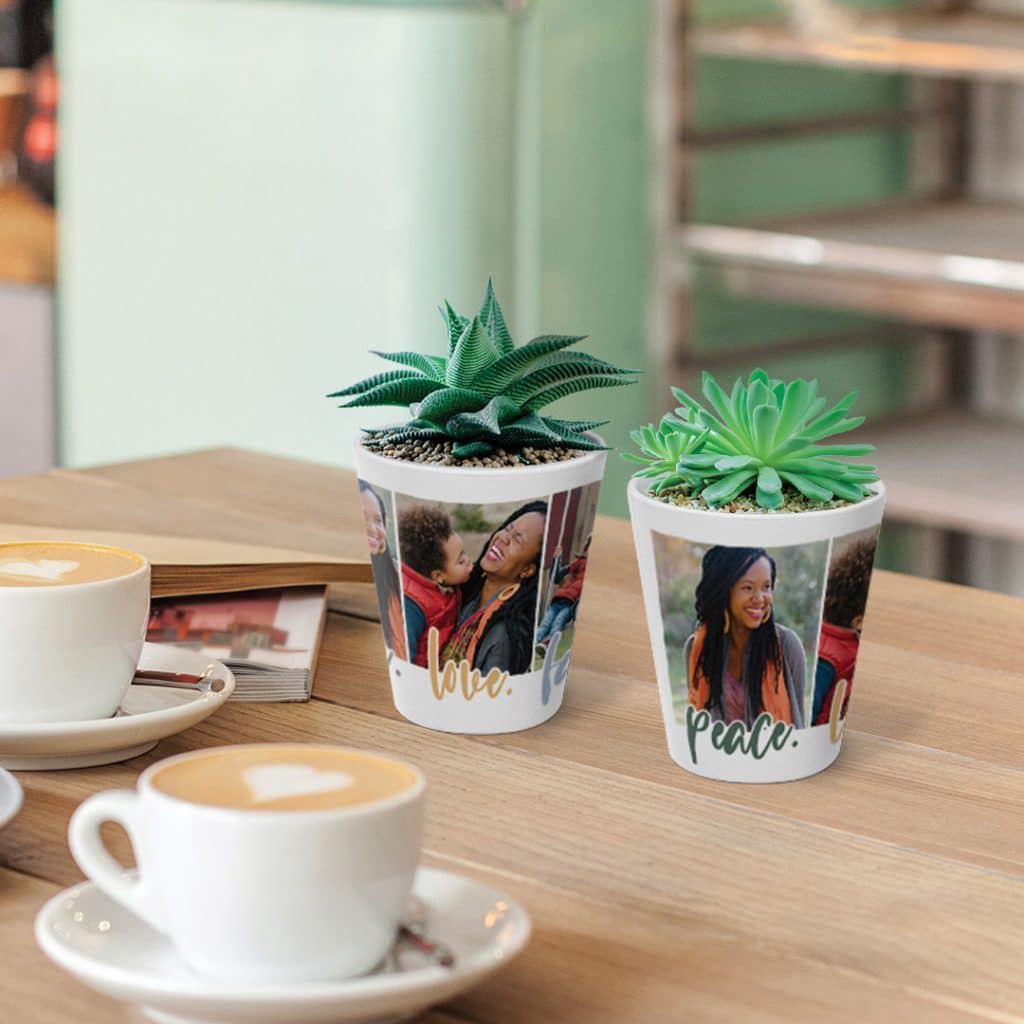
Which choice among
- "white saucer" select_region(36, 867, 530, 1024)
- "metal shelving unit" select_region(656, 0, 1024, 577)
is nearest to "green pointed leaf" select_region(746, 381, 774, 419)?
"white saucer" select_region(36, 867, 530, 1024)

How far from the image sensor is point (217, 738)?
0.69 m

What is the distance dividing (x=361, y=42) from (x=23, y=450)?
88 centimetres

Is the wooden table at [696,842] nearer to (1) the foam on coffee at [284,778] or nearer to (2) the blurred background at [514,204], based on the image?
(1) the foam on coffee at [284,778]

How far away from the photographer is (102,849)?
1.53ft

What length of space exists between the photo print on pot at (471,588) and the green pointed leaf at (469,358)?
0.05 meters

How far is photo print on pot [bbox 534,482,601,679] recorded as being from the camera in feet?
2.25

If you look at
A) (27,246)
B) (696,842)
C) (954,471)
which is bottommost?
(954,471)

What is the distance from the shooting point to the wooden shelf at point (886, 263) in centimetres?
196

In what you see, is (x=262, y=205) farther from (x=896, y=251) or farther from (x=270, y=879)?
(x=270, y=879)

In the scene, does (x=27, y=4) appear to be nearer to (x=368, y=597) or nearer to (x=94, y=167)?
(x=94, y=167)

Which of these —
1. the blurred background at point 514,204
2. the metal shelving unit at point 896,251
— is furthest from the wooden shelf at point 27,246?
the metal shelving unit at point 896,251

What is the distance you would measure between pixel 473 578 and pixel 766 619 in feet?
0.39

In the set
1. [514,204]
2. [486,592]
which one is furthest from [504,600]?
[514,204]

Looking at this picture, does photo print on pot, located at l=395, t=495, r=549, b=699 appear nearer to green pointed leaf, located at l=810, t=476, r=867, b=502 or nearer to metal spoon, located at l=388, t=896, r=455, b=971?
green pointed leaf, located at l=810, t=476, r=867, b=502
